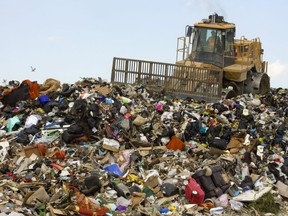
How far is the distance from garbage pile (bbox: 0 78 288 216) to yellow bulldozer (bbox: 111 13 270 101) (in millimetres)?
537

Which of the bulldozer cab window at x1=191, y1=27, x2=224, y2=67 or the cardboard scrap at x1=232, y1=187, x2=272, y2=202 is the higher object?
the bulldozer cab window at x1=191, y1=27, x2=224, y2=67

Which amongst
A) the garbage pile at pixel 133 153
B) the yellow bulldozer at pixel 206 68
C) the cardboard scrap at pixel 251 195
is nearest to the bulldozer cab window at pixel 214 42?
the yellow bulldozer at pixel 206 68

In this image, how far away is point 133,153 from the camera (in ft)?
36.3

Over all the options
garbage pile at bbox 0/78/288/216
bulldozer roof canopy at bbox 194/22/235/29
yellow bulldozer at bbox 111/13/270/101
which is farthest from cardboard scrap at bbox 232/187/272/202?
bulldozer roof canopy at bbox 194/22/235/29

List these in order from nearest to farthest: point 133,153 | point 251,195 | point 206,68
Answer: point 251,195
point 133,153
point 206,68

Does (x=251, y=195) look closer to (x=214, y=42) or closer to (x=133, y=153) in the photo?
(x=133, y=153)

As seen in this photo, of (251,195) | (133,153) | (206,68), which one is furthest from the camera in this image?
(206,68)

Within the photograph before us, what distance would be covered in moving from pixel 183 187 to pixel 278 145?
3687 millimetres

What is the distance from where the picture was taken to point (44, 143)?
1144 cm

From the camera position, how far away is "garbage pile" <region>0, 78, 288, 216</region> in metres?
9.46

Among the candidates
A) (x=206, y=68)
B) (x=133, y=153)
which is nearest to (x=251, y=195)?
(x=133, y=153)

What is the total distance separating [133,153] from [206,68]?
16.4 ft

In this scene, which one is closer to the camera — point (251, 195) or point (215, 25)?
point (251, 195)

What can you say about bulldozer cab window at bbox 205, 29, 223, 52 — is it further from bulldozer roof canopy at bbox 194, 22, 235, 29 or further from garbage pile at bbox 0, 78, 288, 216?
garbage pile at bbox 0, 78, 288, 216
